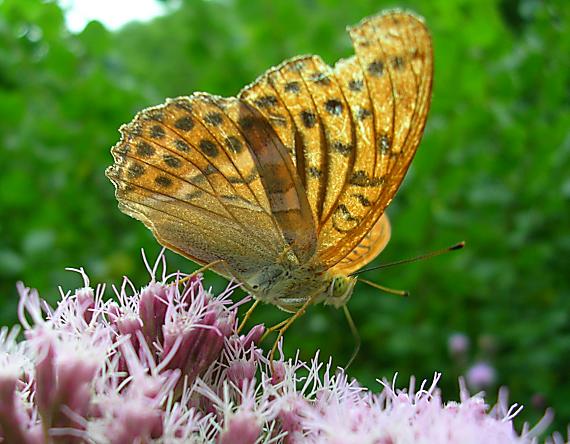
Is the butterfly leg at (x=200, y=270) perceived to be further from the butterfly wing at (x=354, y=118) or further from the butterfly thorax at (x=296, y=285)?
the butterfly wing at (x=354, y=118)

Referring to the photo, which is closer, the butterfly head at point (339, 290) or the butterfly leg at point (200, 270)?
the butterfly leg at point (200, 270)

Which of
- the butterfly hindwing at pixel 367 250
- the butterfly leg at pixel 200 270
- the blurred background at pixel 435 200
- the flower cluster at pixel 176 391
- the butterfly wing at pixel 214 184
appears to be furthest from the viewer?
the blurred background at pixel 435 200

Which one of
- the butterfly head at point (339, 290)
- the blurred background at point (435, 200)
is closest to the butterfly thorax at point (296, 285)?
the butterfly head at point (339, 290)

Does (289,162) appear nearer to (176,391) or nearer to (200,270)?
(200,270)

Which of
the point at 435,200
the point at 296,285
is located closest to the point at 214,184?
the point at 296,285

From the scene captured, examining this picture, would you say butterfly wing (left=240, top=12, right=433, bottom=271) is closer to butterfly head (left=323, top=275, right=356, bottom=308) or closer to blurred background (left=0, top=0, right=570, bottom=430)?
butterfly head (left=323, top=275, right=356, bottom=308)

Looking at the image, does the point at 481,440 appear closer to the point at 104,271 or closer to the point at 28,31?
the point at 104,271

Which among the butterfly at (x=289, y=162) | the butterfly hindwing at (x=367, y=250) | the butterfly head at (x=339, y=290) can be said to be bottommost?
the butterfly head at (x=339, y=290)

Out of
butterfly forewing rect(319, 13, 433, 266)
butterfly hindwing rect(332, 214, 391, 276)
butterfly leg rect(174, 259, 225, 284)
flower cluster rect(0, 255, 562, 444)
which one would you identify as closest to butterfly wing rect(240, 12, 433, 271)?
butterfly forewing rect(319, 13, 433, 266)
